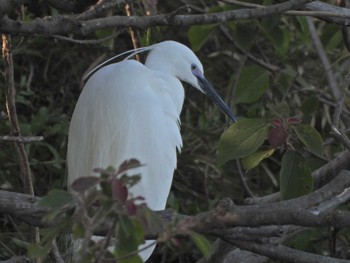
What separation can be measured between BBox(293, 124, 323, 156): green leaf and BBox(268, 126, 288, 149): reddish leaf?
5 cm

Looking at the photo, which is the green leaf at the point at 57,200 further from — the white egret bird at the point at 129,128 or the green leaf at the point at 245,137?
Result: the white egret bird at the point at 129,128

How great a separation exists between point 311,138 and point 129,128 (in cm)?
55

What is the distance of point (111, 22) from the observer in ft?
5.24

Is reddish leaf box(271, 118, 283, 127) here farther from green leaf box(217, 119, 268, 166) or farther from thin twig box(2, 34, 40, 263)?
thin twig box(2, 34, 40, 263)

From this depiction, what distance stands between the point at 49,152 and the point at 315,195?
5.07 feet

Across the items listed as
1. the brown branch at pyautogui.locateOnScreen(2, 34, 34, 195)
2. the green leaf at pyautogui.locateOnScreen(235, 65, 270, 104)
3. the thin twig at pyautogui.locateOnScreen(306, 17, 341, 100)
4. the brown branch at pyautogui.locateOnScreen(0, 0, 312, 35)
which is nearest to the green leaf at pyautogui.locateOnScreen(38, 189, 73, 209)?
the brown branch at pyautogui.locateOnScreen(0, 0, 312, 35)

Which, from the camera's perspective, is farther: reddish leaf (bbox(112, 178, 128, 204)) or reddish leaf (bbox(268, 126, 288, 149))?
reddish leaf (bbox(268, 126, 288, 149))

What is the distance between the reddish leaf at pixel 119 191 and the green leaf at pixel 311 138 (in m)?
0.73

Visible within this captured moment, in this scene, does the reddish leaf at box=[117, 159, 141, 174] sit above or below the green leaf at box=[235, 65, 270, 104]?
below

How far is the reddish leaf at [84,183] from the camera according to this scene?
1.05m

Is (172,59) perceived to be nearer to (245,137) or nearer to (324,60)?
(245,137)

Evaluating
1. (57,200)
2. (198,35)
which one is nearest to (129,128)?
(198,35)

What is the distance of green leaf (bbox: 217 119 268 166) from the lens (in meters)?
1.72

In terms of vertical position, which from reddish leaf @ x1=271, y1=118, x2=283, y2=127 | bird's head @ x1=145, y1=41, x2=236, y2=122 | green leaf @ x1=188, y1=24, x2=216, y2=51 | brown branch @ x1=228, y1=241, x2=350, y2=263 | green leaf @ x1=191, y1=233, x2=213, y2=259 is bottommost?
brown branch @ x1=228, y1=241, x2=350, y2=263
